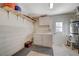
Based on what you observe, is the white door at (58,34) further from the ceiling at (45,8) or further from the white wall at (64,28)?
the ceiling at (45,8)

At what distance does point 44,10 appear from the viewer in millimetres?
1238

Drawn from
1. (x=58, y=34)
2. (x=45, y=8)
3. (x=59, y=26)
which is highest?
(x=45, y=8)

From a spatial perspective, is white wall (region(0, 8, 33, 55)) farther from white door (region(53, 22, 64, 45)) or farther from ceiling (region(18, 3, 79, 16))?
white door (region(53, 22, 64, 45))

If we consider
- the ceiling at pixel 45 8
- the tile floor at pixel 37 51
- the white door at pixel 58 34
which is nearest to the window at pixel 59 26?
the white door at pixel 58 34

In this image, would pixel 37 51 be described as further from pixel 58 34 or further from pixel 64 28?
pixel 64 28

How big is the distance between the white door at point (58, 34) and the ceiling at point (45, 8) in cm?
18

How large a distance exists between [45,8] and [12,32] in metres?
0.56

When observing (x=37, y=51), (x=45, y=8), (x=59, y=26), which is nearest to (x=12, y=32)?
(x=37, y=51)

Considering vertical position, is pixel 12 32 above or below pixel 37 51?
above

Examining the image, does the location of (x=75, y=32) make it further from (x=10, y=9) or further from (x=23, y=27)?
(x=10, y=9)

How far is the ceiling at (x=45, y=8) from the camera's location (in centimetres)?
114

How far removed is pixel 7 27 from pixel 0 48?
27 cm

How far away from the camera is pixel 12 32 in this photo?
1.14 m

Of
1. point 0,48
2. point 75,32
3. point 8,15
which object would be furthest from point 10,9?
point 75,32
